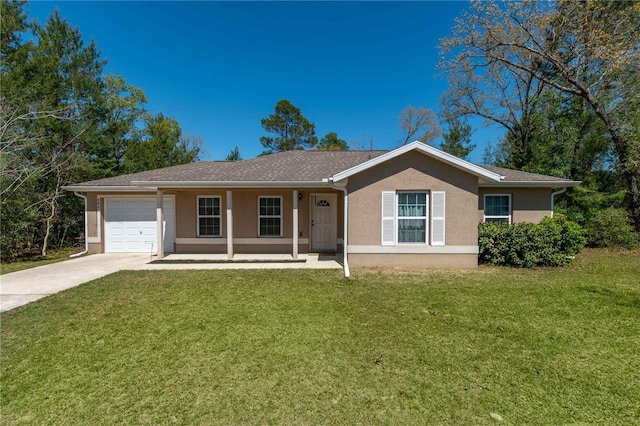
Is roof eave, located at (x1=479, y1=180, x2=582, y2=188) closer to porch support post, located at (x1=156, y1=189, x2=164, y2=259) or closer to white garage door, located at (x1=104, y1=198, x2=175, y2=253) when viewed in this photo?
porch support post, located at (x1=156, y1=189, x2=164, y2=259)

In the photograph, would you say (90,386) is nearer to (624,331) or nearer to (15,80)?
(624,331)

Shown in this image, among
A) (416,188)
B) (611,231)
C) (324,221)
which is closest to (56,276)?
(324,221)

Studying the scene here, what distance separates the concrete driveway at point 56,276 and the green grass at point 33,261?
2.02 ft

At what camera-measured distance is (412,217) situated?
8805 millimetres

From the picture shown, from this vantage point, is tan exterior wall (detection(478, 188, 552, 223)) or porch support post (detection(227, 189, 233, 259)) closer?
porch support post (detection(227, 189, 233, 259))

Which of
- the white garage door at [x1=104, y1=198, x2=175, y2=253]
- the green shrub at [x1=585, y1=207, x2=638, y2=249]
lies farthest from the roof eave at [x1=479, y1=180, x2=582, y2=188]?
the white garage door at [x1=104, y1=198, x2=175, y2=253]

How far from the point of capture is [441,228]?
8695mm

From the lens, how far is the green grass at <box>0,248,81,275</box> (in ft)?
30.1

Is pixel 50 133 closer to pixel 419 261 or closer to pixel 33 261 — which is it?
pixel 33 261

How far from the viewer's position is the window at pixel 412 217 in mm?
8773

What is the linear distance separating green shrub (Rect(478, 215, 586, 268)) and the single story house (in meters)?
0.76

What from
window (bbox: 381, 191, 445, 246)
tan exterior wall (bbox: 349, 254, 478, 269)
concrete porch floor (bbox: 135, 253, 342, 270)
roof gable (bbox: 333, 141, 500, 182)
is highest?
roof gable (bbox: 333, 141, 500, 182)

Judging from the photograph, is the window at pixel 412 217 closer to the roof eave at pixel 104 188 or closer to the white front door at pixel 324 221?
the white front door at pixel 324 221

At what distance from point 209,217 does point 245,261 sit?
9.34ft
